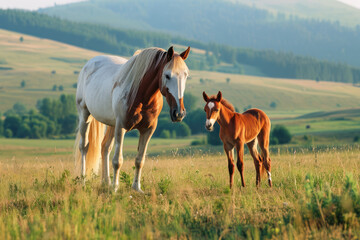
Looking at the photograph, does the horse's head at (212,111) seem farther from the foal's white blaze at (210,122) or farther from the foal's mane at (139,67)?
the foal's mane at (139,67)

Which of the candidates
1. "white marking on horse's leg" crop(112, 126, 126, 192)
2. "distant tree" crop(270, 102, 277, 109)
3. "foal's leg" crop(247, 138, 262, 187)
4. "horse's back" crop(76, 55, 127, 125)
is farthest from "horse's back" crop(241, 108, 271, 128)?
"distant tree" crop(270, 102, 277, 109)

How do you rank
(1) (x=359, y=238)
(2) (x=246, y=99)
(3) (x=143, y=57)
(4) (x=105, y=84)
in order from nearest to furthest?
(1) (x=359, y=238)
(3) (x=143, y=57)
(4) (x=105, y=84)
(2) (x=246, y=99)

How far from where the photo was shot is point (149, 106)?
8.41 meters

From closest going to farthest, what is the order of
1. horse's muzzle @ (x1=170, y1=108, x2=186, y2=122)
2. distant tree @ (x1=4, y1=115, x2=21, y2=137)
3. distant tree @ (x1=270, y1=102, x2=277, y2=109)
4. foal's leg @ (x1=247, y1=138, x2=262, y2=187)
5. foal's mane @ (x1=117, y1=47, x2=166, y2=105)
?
horse's muzzle @ (x1=170, y1=108, x2=186, y2=122) < foal's mane @ (x1=117, y1=47, x2=166, y2=105) < foal's leg @ (x1=247, y1=138, x2=262, y2=187) < distant tree @ (x1=4, y1=115, x2=21, y2=137) < distant tree @ (x1=270, y1=102, x2=277, y2=109)

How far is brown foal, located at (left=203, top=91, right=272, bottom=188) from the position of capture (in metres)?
8.61

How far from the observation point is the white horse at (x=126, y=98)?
748cm

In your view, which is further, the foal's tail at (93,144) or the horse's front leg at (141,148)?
the foal's tail at (93,144)

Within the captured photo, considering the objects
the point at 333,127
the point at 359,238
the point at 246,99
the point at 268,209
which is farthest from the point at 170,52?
the point at 246,99

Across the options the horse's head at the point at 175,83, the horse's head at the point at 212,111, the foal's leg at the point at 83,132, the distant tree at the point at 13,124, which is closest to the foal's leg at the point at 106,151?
the foal's leg at the point at 83,132

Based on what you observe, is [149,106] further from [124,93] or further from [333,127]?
[333,127]

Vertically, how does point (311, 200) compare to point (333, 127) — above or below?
above

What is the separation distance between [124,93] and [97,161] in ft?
9.99

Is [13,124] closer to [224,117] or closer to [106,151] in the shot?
[106,151]

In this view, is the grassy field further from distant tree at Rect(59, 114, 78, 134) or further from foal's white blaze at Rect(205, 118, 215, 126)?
distant tree at Rect(59, 114, 78, 134)
